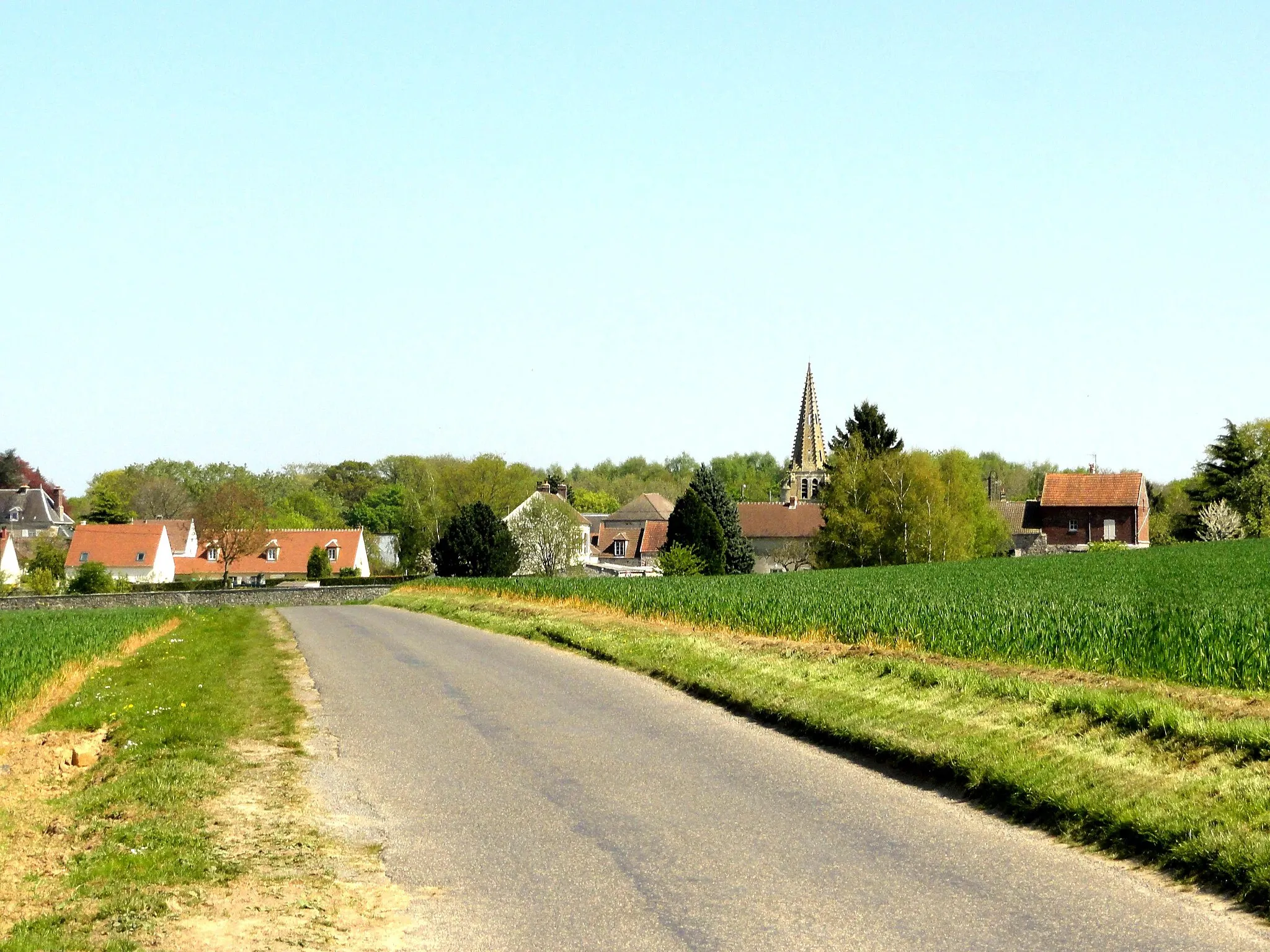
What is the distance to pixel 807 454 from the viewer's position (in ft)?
449

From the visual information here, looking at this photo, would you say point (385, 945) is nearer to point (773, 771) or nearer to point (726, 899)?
point (726, 899)

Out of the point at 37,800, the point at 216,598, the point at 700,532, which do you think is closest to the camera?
the point at 37,800

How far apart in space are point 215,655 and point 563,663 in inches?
347

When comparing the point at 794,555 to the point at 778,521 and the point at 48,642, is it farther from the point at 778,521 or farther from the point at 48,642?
the point at 48,642

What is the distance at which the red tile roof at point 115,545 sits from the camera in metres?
103

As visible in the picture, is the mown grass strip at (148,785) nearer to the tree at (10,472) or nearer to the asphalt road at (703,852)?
the asphalt road at (703,852)

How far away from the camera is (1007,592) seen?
3080 cm

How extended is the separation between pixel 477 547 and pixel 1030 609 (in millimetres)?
58208

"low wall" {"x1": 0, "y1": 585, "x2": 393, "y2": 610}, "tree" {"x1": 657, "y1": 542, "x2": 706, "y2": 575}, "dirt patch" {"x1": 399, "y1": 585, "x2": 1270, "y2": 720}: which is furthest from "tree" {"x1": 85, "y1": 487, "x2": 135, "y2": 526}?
"dirt patch" {"x1": 399, "y1": 585, "x2": 1270, "y2": 720}

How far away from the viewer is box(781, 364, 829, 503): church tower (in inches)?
5320

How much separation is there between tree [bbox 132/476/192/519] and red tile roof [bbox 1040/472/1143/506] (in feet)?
327

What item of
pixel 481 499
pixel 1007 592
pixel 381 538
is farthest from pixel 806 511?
pixel 1007 592

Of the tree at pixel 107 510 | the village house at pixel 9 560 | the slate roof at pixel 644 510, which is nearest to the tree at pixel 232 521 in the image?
the village house at pixel 9 560

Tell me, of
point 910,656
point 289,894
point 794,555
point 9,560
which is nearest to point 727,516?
point 794,555
